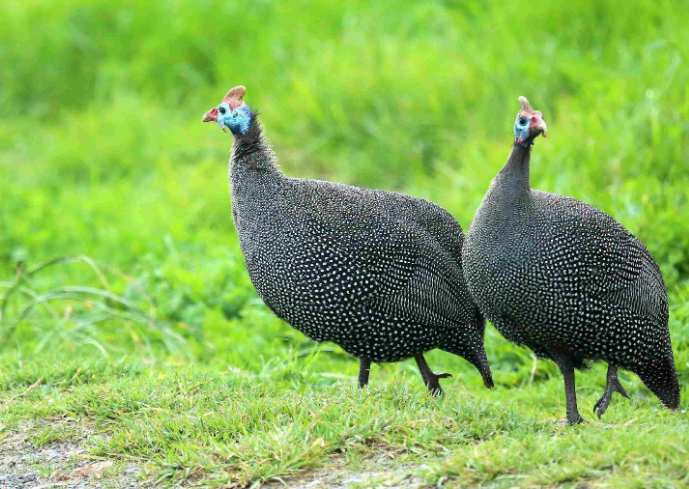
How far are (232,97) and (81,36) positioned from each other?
6782 millimetres

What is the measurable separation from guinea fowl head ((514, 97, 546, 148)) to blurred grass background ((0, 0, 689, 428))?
1.64 m

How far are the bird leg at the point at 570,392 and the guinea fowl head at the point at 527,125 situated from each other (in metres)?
0.94

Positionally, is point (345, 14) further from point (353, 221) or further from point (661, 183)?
point (353, 221)

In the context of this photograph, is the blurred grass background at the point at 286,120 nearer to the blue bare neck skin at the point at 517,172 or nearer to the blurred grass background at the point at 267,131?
the blurred grass background at the point at 267,131

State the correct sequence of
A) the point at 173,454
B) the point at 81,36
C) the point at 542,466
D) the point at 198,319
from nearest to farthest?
1. the point at 542,466
2. the point at 173,454
3. the point at 198,319
4. the point at 81,36

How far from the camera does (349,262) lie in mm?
4238

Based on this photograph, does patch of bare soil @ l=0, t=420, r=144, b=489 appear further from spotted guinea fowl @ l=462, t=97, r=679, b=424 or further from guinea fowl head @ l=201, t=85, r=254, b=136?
spotted guinea fowl @ l=462, t=97, r=679, b=424

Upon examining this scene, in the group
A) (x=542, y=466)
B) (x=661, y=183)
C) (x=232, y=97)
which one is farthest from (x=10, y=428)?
(x=661, y=183)

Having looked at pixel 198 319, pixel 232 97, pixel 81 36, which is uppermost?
pixel 81 36

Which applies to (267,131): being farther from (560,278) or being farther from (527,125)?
(560,278)

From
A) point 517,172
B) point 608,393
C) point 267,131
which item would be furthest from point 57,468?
point 267,131

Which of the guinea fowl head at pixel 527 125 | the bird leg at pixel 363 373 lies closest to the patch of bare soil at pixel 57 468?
the bird leg at pixel 363 373

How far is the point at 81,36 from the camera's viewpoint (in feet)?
35.2

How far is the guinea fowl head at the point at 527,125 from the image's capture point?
4043 mm
